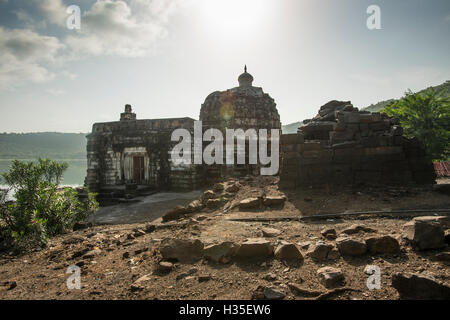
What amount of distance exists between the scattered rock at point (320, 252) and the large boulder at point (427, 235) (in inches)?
33.4

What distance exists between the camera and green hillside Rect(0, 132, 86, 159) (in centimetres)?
7925

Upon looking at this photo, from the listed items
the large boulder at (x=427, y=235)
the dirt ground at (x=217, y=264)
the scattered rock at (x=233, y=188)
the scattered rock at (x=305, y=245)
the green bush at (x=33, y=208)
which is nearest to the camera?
the dirt ground at (x=217, y=264)

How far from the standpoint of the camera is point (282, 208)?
17.3ft

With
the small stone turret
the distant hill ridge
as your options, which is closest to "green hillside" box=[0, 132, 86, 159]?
the distant hill ridge

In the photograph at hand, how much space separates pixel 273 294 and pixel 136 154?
13.2m

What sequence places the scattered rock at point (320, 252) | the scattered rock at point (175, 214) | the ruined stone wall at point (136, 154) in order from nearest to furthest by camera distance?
the scattered rock at point (320, 252) → the scattered rock at point (175, 214) → the ruined stone wall at point (136, 154)

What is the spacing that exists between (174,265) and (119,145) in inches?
495

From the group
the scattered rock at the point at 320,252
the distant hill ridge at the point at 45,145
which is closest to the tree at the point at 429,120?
the scattered rock at the point at 320,252

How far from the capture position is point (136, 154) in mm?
13867

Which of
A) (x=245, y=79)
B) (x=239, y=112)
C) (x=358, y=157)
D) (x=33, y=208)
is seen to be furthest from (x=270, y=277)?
(x=245, y=79)

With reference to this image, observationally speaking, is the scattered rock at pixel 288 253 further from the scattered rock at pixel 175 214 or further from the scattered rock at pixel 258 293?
the scattered rock at pixel 175 214

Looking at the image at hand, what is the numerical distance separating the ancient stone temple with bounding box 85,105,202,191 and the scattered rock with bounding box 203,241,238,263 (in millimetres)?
10058

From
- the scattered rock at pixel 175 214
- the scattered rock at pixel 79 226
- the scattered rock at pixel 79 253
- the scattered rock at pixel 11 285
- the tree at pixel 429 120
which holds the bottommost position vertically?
the scattered rock at pixel 79 226

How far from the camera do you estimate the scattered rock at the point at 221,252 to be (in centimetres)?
284
